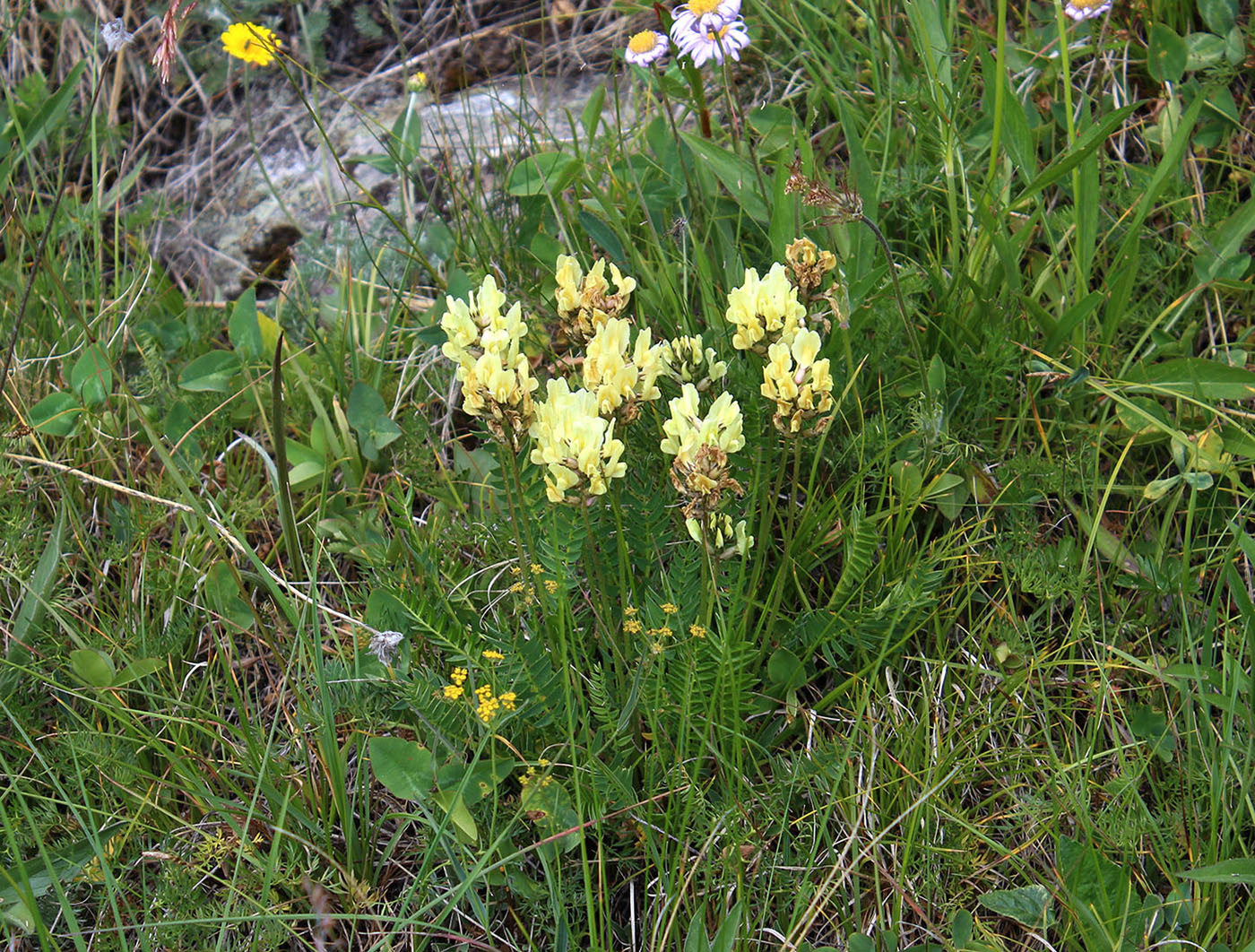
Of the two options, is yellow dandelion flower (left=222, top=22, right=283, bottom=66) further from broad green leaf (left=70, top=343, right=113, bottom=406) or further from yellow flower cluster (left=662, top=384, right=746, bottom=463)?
yellow flower cluster (left=662, top=384, right=746, bottom=463)

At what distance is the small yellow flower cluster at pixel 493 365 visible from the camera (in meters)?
1.35

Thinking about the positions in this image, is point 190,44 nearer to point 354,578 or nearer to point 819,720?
point 354,578

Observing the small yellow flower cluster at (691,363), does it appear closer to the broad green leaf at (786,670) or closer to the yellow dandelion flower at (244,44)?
the broad green leaf at (786,670)

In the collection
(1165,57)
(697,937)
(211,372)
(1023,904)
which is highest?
(1165,57)

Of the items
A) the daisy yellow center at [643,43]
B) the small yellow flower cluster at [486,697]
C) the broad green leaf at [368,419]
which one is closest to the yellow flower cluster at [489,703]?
the small yellow flower cluster at [486,697]

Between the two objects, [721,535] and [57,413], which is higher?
[57,413]

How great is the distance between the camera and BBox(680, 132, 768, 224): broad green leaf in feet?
7.00

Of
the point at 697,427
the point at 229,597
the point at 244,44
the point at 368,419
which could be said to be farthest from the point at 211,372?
the point at 697,427

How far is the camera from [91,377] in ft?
7.50

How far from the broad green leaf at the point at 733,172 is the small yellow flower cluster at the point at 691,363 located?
2.00ft

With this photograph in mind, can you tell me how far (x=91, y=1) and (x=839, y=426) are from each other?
292 cm

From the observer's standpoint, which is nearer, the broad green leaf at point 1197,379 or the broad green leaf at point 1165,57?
the broad green leaf at point 1197,379

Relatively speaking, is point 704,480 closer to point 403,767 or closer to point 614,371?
point 614,371

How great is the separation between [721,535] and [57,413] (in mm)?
1627
